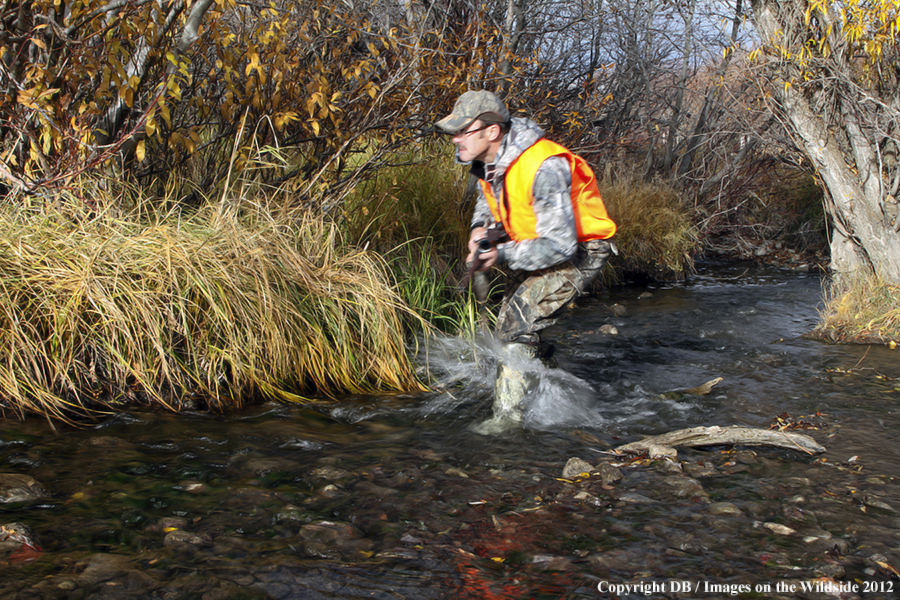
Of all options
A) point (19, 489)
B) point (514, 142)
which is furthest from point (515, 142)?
point (19, 489)

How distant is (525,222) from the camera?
412 centimetres

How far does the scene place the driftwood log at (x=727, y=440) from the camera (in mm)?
3879

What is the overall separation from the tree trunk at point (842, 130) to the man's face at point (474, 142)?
401 centimetres

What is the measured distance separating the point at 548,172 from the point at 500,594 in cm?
218

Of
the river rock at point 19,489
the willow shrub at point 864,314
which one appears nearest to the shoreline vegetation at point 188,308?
the river rock at point 19,489

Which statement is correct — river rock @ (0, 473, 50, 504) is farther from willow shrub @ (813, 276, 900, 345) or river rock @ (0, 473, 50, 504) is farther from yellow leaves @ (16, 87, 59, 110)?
willow shrub @ (813, 276, 900, 345)

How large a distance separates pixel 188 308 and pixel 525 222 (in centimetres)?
223

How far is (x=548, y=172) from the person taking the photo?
387 cm

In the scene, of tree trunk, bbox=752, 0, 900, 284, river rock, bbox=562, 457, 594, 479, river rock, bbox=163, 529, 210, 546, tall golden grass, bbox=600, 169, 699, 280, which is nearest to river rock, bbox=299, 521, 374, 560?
river rock, bbox=163, 529, 210, 546

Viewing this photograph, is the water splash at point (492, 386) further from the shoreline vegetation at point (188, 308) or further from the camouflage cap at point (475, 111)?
the camouflage cap at point (475, 111)

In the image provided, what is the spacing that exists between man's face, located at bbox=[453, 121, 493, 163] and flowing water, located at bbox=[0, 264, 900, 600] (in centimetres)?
140

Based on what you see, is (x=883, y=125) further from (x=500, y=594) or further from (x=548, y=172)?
(x=500, y=594)

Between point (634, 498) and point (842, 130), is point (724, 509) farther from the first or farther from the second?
point (842, 130)

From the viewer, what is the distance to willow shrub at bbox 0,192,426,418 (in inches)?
169
